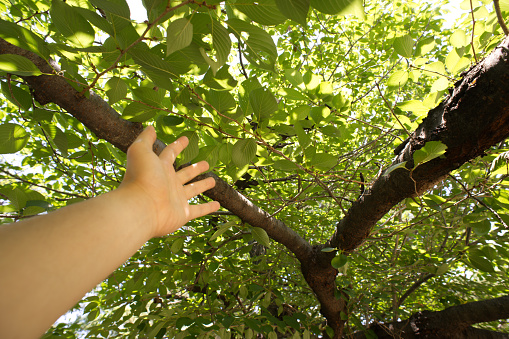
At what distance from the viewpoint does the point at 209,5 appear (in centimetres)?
67

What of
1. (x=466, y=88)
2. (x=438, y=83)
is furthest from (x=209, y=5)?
(x=438, y=83)

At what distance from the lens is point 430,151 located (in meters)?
1.07

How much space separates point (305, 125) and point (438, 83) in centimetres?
65

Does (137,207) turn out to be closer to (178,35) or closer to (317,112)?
(178,35)

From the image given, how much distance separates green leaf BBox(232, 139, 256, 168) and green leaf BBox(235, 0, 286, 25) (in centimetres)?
50

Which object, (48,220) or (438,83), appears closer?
(48,220)

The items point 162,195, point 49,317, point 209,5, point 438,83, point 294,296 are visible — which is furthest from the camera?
point 294,296

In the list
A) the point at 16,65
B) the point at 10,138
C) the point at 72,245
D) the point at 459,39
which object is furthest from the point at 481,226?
the point at 10,138

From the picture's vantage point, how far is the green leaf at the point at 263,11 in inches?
26.2

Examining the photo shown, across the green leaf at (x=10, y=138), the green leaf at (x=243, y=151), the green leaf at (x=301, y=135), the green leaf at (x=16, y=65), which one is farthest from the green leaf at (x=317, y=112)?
the green leaf at (x=10, y=138)

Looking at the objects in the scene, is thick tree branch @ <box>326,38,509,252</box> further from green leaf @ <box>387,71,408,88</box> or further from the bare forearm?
the bare forearm

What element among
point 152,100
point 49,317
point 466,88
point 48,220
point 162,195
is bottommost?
point 49,317

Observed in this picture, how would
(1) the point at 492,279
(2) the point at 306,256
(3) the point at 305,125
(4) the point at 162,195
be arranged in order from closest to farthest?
1. (4) the point at 162,195
2. (3) the point at 305,125
3. (2) the point at 306,256
4. (1) the point at 492,279

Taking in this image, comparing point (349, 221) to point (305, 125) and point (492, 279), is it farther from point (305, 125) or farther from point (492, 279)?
point (492, 279)
